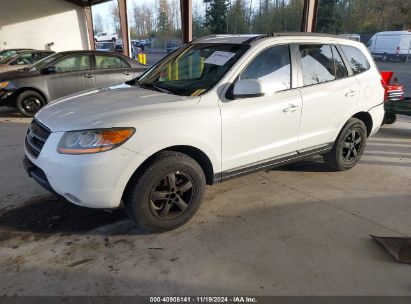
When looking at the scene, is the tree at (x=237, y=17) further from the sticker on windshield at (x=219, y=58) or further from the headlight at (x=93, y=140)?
the headlight at (x=93, y=140)

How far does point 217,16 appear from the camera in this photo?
23312 mm

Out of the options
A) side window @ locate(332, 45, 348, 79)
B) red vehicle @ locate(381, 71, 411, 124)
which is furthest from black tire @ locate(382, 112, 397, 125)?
side window @ locate(332, 45, 348, 79)

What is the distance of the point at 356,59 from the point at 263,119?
1925 millimetres

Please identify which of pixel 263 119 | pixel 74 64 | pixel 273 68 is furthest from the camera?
pixel 74 64

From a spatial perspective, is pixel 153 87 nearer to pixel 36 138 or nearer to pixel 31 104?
pixel 36 138

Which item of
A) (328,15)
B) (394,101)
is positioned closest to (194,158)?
(394,101)

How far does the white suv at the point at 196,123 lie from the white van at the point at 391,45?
28146mm

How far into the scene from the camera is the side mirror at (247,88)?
10.9ft

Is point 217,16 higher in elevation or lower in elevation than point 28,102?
higher

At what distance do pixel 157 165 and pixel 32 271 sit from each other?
1.29 m

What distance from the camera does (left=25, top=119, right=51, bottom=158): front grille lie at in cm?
311

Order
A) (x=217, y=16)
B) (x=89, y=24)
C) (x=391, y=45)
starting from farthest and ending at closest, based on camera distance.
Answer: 1. (x=391, y=45)
2. (x=217, y=16)
3. (x=89, y=24)

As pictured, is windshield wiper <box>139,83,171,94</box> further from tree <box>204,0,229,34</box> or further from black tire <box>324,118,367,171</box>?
tree <box>204,0,229,34</box>

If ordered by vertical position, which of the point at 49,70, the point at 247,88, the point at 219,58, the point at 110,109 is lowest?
the point at 49,70
